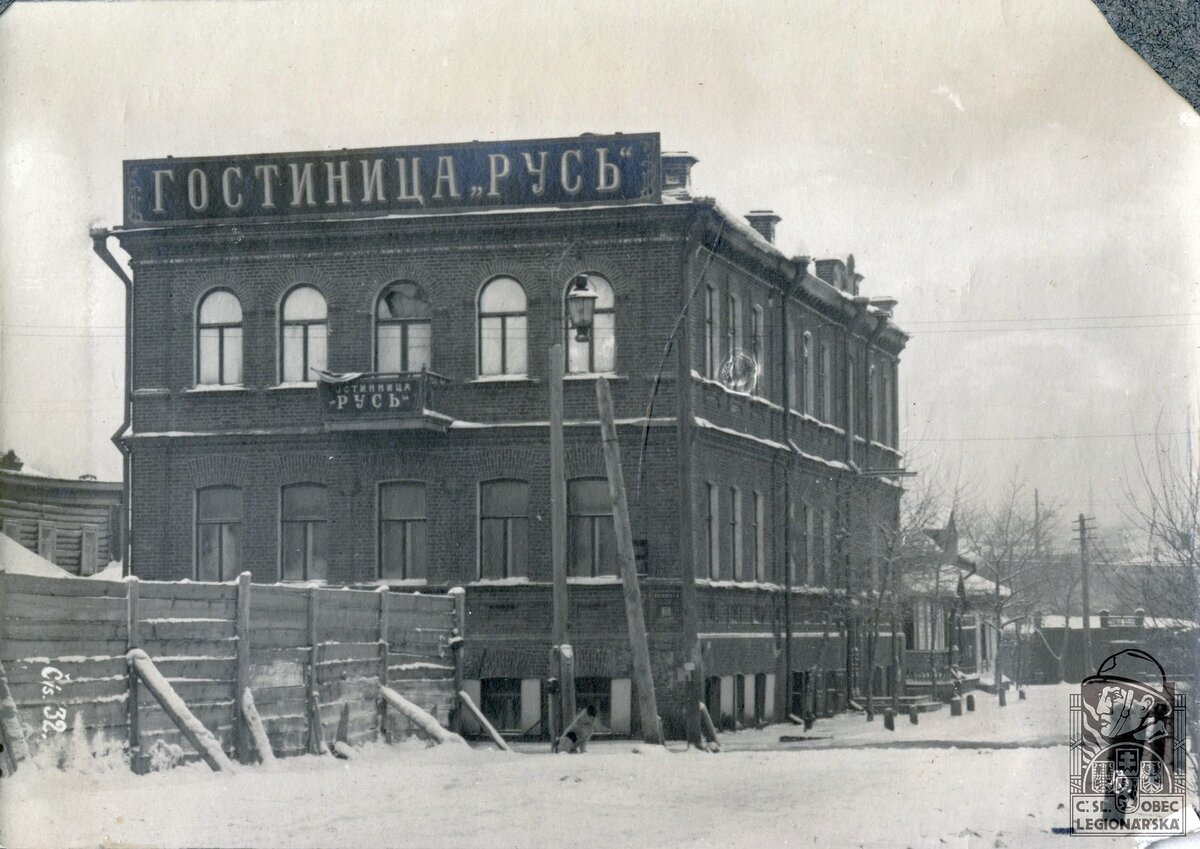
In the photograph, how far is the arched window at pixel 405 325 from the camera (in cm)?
1742

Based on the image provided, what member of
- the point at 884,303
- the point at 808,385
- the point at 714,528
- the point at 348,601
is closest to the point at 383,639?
the point at 348,601

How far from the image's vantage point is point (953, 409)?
1483cm

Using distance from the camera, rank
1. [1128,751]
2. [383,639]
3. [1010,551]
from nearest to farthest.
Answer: [1128,751] < [383,639] < [1010,551]

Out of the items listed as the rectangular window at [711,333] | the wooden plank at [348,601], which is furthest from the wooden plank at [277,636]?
the rectangular window at [711,333]

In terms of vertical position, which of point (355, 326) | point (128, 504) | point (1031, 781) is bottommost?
point (1031, 781)

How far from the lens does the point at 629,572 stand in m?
16.5

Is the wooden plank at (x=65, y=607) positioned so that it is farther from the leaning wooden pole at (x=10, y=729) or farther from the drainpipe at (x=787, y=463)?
the drainpipe at (x=787, y=463)

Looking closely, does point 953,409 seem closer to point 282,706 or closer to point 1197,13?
point 1197,13

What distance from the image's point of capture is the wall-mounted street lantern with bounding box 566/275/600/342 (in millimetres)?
16688

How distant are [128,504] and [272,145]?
362 centimetres

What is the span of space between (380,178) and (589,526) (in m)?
4.00

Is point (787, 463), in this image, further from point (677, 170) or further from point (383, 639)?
point (383, 639)

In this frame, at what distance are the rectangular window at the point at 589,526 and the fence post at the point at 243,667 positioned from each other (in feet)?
12.0

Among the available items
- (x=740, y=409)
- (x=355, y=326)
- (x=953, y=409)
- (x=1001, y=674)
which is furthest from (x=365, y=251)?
(x=1001, y=674)
